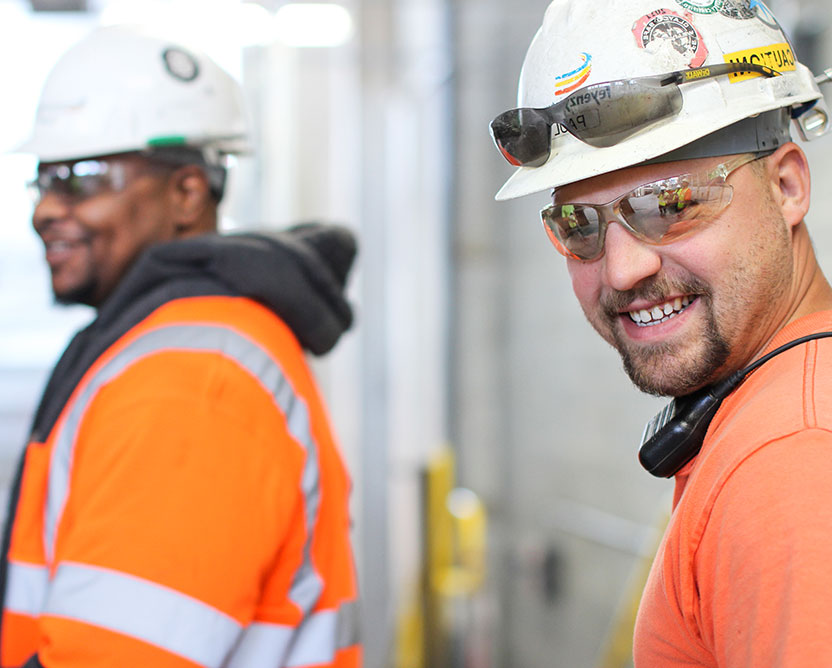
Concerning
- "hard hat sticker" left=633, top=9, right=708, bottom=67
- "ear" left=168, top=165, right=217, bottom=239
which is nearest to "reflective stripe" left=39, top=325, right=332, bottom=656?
"ear" left=168, top=165, right=217, bottom=239

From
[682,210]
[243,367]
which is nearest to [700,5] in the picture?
[682,210]

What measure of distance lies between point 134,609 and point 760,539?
1.03 metres

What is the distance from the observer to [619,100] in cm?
128

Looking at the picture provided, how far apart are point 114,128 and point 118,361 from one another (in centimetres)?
86

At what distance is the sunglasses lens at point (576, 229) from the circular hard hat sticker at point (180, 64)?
142cm

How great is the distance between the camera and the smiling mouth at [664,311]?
4.29 feet

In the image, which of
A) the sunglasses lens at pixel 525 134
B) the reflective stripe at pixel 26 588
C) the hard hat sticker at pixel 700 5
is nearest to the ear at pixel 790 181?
the hard hat sticker at pixel 700 5

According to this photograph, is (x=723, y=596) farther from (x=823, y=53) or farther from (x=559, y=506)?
(x=559, y=506)

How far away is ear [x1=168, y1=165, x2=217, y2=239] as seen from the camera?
7.78 ft

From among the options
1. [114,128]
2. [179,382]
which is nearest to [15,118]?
[114,128]

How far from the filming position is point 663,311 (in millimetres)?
1315

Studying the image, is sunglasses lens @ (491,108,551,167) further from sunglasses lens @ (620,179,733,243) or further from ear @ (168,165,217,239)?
ear @ (168,165,217,239)

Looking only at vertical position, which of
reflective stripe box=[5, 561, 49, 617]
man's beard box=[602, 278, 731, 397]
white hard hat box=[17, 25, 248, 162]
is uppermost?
white hard hat box=[17, 25, 248, 162]

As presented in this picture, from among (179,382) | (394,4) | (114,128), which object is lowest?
(179,382)
